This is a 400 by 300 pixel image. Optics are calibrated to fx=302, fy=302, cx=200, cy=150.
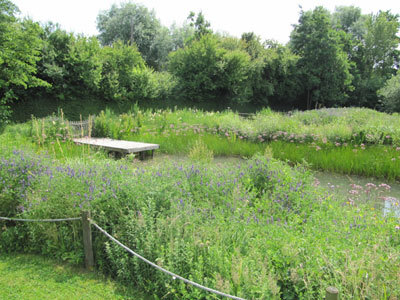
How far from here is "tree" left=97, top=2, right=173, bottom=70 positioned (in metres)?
33.5

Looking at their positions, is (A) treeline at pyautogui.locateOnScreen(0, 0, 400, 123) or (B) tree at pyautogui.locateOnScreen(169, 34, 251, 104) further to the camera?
(B) tree at pyautogui.locateOnScreen(169, 34, 251, 104)

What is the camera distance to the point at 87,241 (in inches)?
118

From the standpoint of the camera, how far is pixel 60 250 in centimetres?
328

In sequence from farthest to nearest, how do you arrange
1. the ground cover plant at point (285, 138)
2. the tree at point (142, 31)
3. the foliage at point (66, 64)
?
the tree at point (142, 31), the foliage at point (66, 64), the ground cover plant at point (285, 138)

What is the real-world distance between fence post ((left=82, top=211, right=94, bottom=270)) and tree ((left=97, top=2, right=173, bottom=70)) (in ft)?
107

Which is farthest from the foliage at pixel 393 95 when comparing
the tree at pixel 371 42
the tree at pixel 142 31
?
the tree at pixel 142 31

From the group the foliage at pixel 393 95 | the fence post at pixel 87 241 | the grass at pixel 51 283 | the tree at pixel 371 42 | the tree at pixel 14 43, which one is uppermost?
the tree at pixel 371 42

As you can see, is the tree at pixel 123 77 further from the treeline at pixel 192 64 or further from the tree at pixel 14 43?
the tree at pixel 14 43

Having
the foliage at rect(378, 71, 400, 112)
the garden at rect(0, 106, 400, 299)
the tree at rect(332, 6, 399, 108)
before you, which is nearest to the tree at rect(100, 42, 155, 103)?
the garden at rect(0, 106, 400, 299)

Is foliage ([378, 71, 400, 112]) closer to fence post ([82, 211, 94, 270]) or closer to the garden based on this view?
the garden

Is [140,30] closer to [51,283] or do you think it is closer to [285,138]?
[285,138]

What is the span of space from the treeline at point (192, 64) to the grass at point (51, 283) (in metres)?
7.83

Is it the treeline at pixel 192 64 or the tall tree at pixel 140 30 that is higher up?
the tall tree at pixel 140 30

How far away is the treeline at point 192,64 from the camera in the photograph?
1098cm
